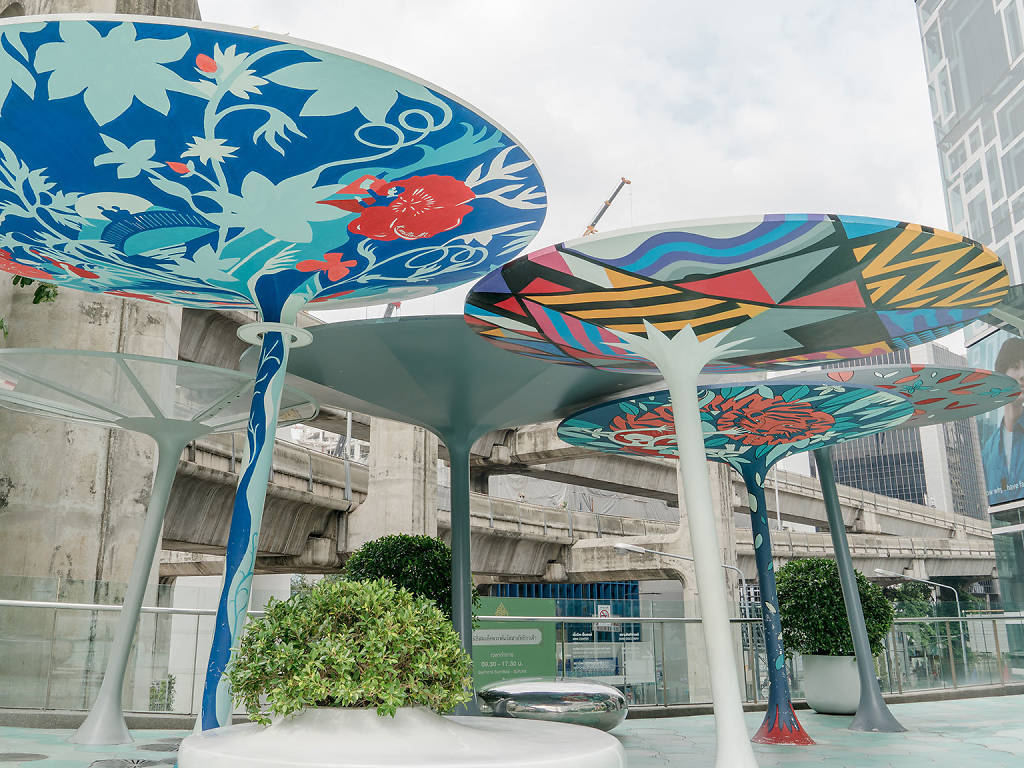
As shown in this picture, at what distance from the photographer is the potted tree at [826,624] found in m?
13.5

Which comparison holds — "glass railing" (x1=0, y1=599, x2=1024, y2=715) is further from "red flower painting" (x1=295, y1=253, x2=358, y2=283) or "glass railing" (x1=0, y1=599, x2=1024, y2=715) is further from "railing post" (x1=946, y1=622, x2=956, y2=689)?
"red flower painting" (x1=295, y1=253, x2=358, y2=283)

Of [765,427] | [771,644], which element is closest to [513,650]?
[771,644]

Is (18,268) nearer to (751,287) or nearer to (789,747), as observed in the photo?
(751,287)

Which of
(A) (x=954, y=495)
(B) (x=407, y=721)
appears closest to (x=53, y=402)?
(B) (x=407, y=721)

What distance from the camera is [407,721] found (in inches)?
218

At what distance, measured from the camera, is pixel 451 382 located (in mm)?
11641

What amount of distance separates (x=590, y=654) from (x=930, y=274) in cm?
966

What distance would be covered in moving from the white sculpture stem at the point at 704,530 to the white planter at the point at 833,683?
22.0ft

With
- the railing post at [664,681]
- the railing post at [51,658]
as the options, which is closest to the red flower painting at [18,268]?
the railing post at [51,658]

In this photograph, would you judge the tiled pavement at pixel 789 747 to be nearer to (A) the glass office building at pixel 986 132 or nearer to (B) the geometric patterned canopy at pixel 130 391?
(B) the geometric patterned canopy at pixel 130 391

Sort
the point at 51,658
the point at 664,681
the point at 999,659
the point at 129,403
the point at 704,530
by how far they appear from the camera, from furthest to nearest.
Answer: the point at 999,659 → the point at 664,681 → the point at 51,658 → the point at 129,403 → the point at 704,530

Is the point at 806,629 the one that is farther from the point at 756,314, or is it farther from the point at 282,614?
the point at 282,614

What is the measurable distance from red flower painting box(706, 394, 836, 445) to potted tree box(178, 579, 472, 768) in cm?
559

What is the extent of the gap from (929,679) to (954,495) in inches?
6076
